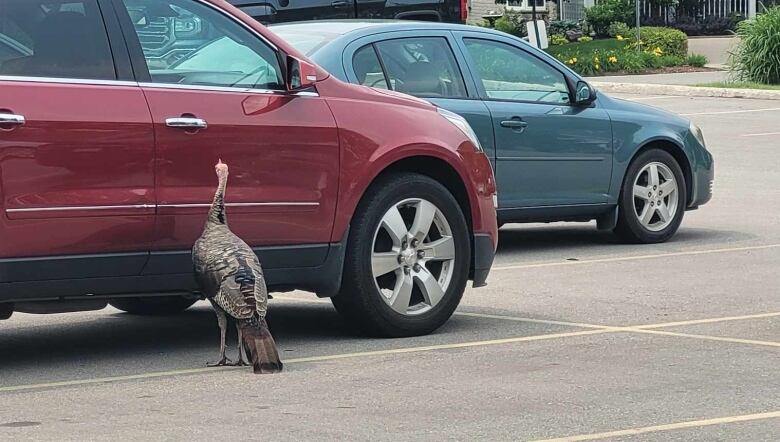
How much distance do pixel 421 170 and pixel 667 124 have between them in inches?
173

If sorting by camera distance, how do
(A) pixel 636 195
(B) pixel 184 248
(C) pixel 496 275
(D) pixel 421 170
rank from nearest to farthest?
(B) pixel 184 248
(D) pixel 421 170
(C) pixel 496 275
(A) pixel 636 195

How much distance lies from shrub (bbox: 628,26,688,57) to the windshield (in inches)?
960

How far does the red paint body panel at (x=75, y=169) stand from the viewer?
6.64 meters

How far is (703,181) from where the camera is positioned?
12273 mm

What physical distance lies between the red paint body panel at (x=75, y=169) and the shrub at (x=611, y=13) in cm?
3185

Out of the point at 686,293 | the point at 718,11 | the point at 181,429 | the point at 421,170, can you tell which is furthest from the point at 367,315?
the point at 718,11

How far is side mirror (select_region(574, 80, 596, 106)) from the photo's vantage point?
11477 millimetres

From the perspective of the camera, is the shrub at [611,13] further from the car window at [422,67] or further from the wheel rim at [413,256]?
the wheel rim at [413,256]

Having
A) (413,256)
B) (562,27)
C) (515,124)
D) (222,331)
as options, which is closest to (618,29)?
(562,27)

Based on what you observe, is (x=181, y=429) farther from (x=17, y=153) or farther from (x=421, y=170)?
(x=421, y=170)

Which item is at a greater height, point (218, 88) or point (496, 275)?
point (218, 88)

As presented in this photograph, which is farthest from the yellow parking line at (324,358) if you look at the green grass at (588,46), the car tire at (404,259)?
the green grass at (588,46)

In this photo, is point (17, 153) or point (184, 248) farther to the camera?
point (184, 248)

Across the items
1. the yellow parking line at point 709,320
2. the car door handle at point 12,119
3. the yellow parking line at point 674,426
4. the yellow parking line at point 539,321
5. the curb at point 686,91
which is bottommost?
the curb at point 686,91
